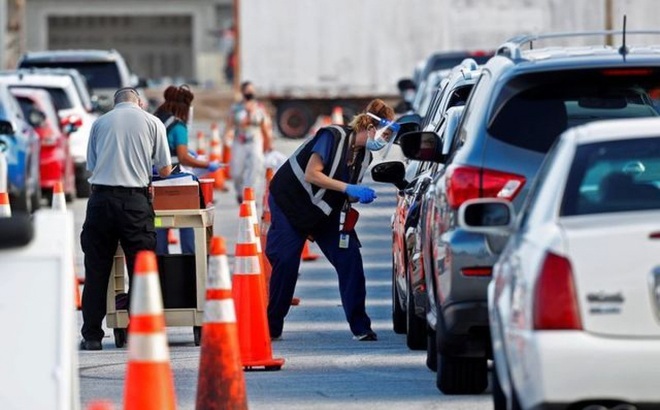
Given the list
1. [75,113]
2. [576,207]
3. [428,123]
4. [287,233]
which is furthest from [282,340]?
[75,113]

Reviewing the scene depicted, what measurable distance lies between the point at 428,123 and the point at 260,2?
120 feet

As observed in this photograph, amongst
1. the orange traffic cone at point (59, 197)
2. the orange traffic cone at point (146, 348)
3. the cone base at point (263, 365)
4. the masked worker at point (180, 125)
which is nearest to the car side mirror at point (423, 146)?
the cone base at point (263, 365)

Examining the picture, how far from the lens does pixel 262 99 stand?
53.3 meters

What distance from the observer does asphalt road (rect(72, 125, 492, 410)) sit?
10531 millimetres

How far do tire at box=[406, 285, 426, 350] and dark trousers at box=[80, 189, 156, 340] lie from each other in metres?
1.64

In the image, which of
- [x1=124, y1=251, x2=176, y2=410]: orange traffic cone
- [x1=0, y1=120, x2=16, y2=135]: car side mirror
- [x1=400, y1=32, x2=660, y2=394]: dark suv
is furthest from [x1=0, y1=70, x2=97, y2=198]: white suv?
[x1=124, y1=251, x2=176, y2=410]: orange traffic cone

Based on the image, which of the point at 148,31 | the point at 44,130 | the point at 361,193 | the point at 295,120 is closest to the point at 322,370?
the point at 361,193

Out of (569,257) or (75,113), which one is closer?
(569,257)

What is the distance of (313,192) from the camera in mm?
13711

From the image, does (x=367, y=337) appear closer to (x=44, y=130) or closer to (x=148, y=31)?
(x=44, y=130)

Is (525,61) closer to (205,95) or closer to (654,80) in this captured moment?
(654,80)

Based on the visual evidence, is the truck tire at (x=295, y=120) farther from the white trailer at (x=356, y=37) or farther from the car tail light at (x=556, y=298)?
the car tail light at (x=556, y=298)

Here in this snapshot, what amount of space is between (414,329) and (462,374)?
2334 millimetres

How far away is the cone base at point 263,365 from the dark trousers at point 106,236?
149 centimetres
